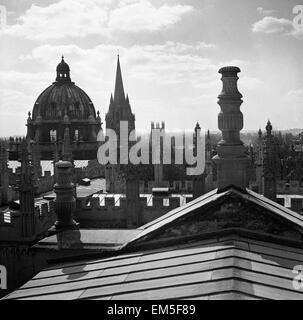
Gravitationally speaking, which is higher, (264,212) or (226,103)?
(226,103)

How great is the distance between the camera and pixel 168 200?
71.9 ft

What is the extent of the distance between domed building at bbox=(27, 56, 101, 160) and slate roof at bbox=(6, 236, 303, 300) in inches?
1915

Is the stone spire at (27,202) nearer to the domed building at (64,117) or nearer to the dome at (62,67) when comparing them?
the domed building at (64,117)

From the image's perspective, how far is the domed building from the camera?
182 feet

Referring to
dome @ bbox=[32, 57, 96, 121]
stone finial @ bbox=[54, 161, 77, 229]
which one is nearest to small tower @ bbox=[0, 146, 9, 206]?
stone finial @ bbox=[54, 161, 77, 229]

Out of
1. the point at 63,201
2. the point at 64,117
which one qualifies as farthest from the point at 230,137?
the point at 64,117

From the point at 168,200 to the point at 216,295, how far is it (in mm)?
17471

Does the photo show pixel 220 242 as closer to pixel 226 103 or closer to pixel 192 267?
pixel 192 267

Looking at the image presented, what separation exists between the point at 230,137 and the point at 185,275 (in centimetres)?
324

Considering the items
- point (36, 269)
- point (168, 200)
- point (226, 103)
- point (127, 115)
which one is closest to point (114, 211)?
point (168, 200)

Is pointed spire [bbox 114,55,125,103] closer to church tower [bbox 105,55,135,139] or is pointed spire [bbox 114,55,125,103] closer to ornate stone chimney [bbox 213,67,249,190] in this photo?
church tower [bbox 105,55,135,139]

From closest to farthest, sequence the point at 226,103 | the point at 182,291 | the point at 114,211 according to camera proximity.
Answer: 1. the point at 182,291
2. the point at 226,103
3. the point at 114,211

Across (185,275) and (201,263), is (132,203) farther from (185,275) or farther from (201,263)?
(185,275)
